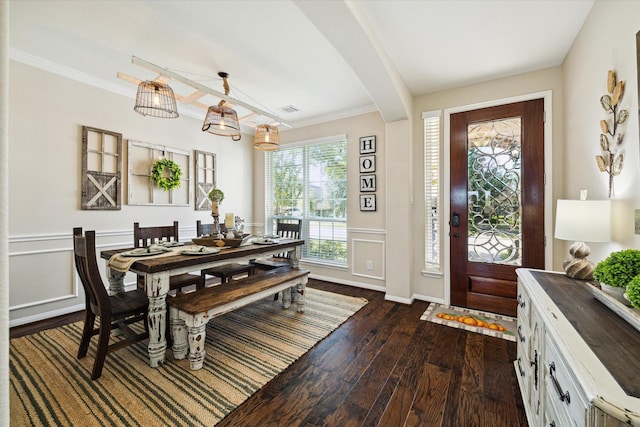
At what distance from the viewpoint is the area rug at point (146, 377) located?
147 cm

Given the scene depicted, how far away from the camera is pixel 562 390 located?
0.90 metres

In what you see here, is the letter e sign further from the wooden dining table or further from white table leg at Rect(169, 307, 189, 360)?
white table leg at Rect(169, 307, 189, 360)

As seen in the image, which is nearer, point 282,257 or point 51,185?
point 51,185

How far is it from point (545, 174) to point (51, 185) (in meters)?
5.06

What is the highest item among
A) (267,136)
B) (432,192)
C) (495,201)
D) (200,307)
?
(267,136)

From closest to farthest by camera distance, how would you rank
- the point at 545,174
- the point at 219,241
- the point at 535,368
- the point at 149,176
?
the point at 535,368 → the point at 219,241 → the point at 545,174 → the point at 149,176

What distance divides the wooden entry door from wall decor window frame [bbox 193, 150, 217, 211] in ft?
11.7

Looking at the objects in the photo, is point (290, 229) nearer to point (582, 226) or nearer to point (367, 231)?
point (367, 231)

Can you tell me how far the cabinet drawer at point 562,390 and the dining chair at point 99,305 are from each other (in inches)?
91.4

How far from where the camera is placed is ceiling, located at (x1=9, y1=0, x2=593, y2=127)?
Answer: 191 centimetres

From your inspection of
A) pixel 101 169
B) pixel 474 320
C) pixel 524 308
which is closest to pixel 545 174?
pixel 474 320

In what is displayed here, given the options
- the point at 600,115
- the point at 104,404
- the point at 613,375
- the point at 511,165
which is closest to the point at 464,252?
the point at 511,165

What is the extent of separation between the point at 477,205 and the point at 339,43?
2.24 metres

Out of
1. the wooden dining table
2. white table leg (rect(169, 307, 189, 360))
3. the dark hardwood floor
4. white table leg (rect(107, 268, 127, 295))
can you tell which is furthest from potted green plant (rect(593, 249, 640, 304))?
white table leg (rect(107, 268, 127, 295))
